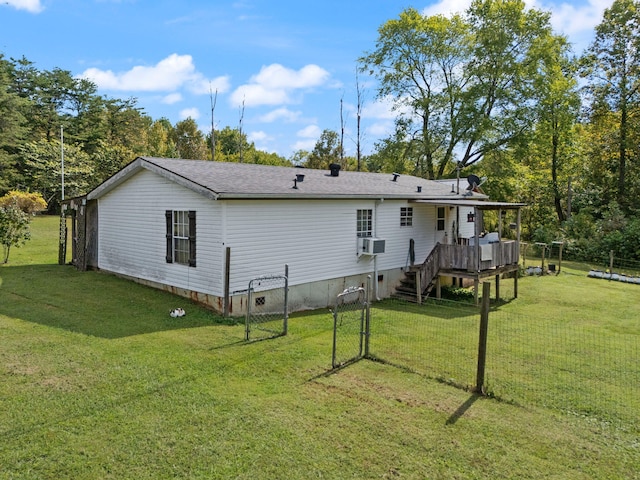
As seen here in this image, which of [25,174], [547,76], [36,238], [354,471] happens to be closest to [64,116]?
[25,174]

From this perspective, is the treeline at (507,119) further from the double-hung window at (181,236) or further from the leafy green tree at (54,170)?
the double-hung window at (181,236)

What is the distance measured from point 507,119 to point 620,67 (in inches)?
285

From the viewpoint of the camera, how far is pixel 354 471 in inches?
169

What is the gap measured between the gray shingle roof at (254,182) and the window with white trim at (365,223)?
1.99 feet

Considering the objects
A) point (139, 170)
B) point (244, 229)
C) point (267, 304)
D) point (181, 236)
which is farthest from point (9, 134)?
point (267, 304)

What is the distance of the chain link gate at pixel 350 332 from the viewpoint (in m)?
7.33

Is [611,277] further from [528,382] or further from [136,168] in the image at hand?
[136,168]

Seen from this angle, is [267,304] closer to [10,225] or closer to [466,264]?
[466,264]

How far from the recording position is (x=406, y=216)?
1520 cm

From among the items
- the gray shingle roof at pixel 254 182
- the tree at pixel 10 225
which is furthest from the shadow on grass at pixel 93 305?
the gray shingle roof at pixel 254 182

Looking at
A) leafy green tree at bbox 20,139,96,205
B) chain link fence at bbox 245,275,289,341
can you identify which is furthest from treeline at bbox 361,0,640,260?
leafy green tree at bbox 20,139,96,205

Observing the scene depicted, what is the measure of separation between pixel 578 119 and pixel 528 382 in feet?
94.5

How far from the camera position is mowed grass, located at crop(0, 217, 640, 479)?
4.35 m

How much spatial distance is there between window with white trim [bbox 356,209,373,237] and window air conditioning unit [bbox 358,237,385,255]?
0.38 metres
